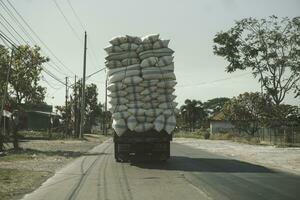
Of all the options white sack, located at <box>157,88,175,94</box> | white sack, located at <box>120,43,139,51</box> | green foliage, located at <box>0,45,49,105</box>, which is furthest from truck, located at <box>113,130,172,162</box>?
green foliage, located at <box>0,45,49,105</box>

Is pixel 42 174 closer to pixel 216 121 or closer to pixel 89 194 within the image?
pixel 89 194

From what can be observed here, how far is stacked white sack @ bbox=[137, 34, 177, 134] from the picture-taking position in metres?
21.9

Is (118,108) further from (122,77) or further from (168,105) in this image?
(168,105)

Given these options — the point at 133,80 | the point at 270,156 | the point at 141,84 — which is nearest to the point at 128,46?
the point at 133,80

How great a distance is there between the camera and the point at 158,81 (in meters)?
22.1

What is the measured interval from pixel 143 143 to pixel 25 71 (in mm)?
18555

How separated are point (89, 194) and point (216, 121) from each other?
3827 inches

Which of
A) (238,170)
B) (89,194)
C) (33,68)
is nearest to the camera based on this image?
(89,194)

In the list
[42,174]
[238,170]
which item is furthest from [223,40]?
[42,174]

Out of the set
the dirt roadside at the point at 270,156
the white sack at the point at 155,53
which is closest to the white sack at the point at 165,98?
the white sack at the point at 155,53

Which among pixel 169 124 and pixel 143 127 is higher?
pixel 169 124

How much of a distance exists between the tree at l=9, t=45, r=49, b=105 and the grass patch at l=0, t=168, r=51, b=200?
66.6ft

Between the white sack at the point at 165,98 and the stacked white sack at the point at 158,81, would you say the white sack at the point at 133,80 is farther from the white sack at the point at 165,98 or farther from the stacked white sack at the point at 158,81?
the white sack at the point at 165,98

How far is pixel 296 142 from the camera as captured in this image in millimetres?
47750
